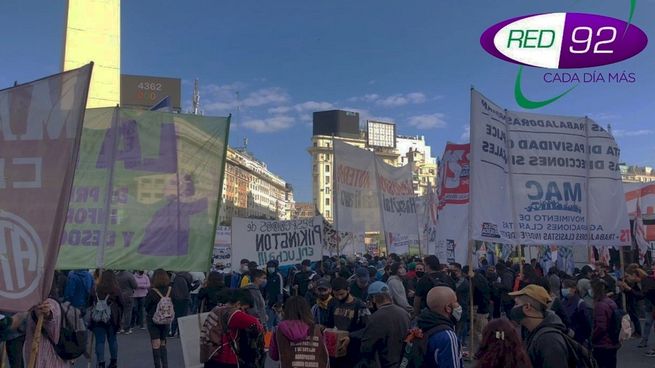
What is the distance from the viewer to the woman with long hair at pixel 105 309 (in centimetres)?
886

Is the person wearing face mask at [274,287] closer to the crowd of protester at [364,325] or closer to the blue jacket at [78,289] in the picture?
the crowd of protester at [364,325]

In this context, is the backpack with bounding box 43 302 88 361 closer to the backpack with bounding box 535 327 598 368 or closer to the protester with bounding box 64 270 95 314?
the backpack with bounding box 535 327 598 368

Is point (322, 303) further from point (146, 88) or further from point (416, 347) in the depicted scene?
point (146, 88)

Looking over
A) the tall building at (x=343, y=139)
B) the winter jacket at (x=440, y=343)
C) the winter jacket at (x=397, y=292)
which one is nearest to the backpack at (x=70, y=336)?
the winter jacket at (x=440, y=343)

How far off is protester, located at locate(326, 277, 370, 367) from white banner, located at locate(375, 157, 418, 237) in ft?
28.9

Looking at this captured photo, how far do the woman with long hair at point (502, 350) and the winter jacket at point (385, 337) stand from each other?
214 centimetres

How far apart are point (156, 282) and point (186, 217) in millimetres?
1986

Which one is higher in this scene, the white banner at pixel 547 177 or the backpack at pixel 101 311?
the white banner at pixel 547 177

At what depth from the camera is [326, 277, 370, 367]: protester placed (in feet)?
19.9

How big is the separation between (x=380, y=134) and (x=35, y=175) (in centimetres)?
12936

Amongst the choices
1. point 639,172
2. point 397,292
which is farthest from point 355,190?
point 639,172

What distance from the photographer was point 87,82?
4.57 meters

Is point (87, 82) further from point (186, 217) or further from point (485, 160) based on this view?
point (485, 160)

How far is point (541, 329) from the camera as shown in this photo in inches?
156
